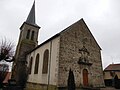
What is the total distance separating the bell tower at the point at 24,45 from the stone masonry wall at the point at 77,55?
36.6 ft

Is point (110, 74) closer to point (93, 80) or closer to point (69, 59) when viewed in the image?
point (93, 80)

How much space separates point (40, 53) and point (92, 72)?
8152 mm

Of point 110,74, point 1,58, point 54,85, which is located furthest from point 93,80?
point 110,74

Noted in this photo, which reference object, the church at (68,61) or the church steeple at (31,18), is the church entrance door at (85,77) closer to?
the church at (68,61)

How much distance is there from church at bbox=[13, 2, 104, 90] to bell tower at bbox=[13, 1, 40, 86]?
57cm

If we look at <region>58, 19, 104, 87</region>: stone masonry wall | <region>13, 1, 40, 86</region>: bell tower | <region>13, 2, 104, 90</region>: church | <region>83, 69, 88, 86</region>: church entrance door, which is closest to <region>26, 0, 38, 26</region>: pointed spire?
<region>13, 1, 40, 86</region>: bell tower

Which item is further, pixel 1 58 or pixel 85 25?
pixel 85 25

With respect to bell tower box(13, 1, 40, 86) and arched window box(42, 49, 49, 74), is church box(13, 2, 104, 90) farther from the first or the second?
bell tower box(13, 1, 40, 86)

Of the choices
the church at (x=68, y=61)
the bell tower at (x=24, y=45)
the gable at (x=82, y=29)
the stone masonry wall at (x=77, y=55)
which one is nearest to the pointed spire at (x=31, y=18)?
the bell tower at (x=24, y=45)

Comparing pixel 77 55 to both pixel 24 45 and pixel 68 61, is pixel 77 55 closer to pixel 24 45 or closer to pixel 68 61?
pixel 68 61

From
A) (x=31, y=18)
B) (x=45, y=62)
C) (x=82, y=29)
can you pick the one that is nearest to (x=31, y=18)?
(x=31, y=18)

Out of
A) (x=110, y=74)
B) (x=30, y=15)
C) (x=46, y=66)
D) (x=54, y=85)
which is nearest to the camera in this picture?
(x=54, y=85)

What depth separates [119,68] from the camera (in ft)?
114

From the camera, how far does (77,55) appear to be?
55.1ft
